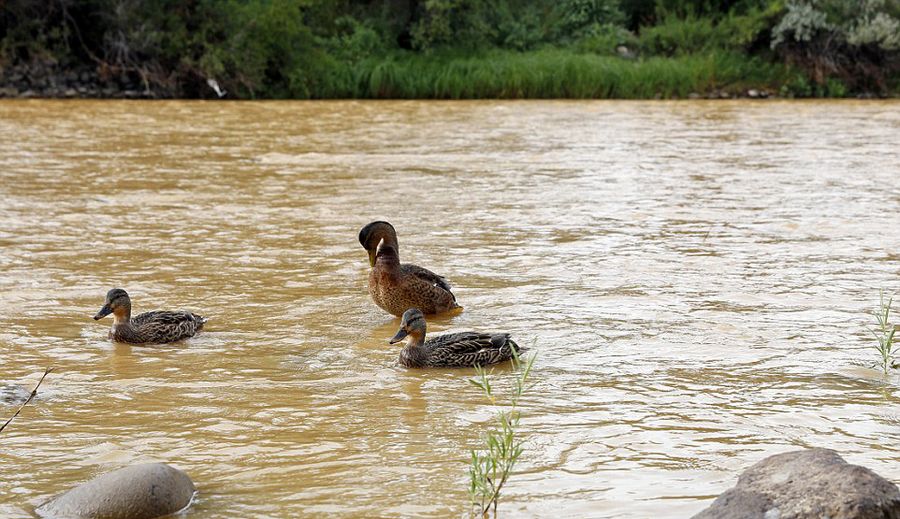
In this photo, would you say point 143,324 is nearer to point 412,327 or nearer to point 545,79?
point 412,327

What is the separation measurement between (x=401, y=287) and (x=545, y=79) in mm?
25481

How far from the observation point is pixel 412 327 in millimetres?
7582

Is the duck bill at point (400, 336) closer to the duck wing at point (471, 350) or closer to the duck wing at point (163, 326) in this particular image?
the duck wing at point (471, 350)

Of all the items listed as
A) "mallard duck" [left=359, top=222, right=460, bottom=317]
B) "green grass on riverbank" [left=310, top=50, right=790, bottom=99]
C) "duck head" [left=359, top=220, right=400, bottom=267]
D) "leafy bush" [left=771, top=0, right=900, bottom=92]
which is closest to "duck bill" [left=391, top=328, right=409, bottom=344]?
"mallard duck" [left=359, top=222, right=460, bottom=317]

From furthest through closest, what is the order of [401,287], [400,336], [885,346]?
[401,287], [400,336], [885,346]

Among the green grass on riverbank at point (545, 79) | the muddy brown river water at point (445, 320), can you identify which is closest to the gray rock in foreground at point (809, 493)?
the muddy brown river water at point (445, 320)

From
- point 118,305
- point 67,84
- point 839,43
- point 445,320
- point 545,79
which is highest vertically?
point 118,305

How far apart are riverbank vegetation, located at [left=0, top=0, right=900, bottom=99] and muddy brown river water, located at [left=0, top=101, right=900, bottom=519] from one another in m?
12.3

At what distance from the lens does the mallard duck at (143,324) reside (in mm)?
8070

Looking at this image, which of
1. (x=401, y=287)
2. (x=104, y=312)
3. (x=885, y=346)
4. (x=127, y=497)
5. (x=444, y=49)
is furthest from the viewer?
(x=444, y=49)

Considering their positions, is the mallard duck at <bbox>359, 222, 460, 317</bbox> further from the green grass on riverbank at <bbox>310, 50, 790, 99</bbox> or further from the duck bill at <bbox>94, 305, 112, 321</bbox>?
the green grass on riverbank at <bbox>310, 50, 790, 99</bbox>

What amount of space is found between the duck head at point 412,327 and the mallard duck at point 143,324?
1445 millimetres

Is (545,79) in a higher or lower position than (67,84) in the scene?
lower

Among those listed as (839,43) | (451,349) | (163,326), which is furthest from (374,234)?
(839,43)
